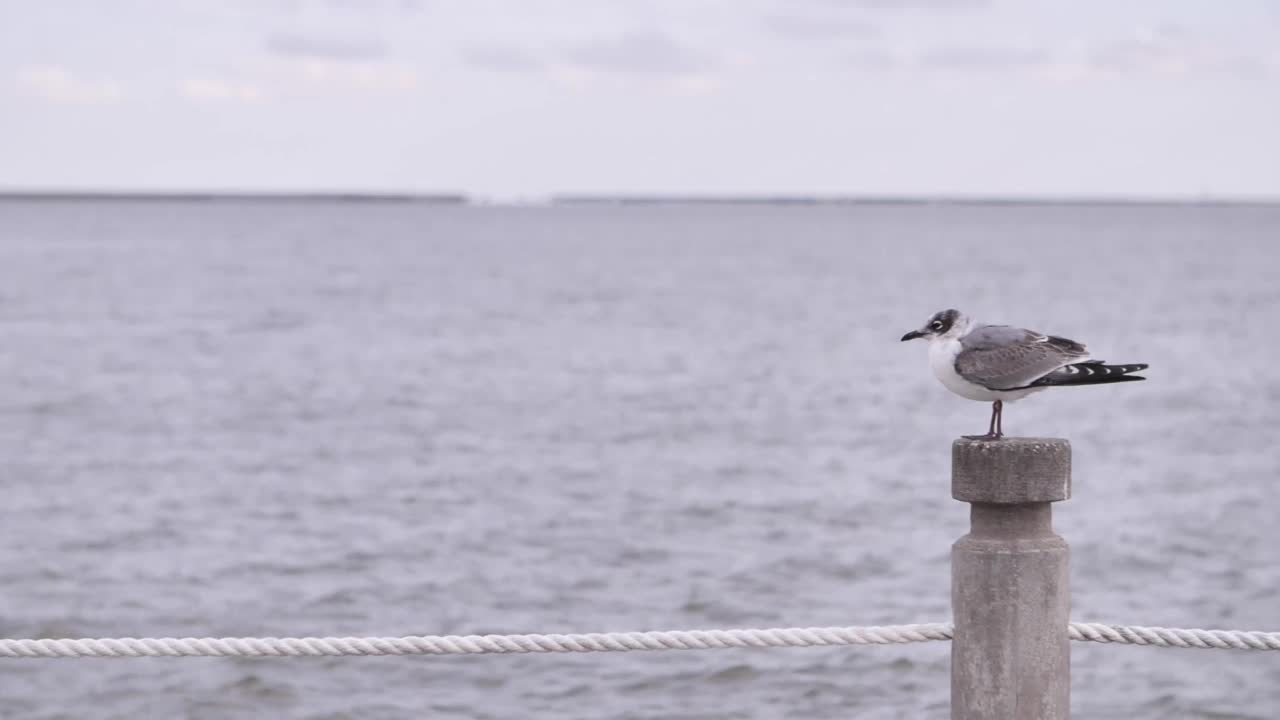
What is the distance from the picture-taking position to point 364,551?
16.4 meters

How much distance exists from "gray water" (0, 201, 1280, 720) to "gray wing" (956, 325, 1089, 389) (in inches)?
267

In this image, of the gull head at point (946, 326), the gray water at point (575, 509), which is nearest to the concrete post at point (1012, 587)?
the gull head at point (946, 326)

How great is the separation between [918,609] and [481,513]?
637 centimetres

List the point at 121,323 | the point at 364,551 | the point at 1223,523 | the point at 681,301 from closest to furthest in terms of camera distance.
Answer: the point at 364,551, the point at 1223,523, the point at 121,323, the point at 681,301

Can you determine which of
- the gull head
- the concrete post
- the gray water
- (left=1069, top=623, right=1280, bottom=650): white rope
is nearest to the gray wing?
the gull head

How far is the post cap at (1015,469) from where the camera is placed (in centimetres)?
419

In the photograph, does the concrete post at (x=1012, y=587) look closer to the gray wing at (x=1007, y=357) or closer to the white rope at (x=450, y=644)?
the white rope at (x=450, y=644)

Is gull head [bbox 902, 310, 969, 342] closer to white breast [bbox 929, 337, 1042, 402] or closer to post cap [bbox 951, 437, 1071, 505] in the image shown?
white breast [bbox 929, 337, 1042, 402]

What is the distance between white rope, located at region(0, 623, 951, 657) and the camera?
4203 mm

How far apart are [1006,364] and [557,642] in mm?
1533

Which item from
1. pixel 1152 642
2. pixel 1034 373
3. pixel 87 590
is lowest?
pixel 87 590

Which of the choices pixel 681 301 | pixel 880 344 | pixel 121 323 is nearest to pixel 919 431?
pixel 880 344

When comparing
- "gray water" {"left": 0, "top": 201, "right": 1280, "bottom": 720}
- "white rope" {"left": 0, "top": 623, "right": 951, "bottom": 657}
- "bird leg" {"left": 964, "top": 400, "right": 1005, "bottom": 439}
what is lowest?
"gray water" {"left": 0, "top": 201, "right": 1280, "bottom": 720}

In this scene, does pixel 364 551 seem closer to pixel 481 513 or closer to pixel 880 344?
pixel 481 513
